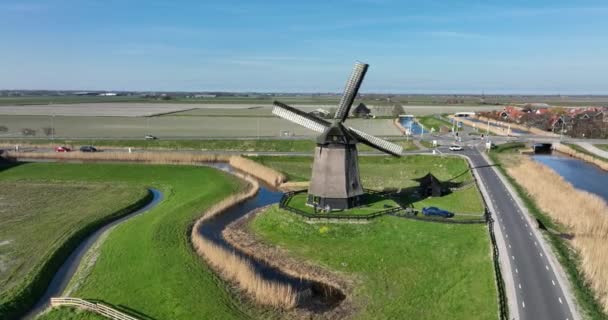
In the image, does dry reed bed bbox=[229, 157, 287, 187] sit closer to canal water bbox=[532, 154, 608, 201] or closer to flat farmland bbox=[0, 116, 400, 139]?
flat farmland bbox=[0, 116, 400, 139]

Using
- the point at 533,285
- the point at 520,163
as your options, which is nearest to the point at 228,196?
the point at 533,285

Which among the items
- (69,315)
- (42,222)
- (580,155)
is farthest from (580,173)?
(42,222)

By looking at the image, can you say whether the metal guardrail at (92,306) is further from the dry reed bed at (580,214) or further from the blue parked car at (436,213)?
the blue parked car at (436,213)

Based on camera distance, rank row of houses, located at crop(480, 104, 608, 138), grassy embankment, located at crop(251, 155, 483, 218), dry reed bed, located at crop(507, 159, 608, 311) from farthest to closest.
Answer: row of houses, located at crop(480, 104, 608, 138) < grassy embankment, located at crop(251, 155, 483, 218) < dry reed bed, located at crop(507, 159, 608, 311)

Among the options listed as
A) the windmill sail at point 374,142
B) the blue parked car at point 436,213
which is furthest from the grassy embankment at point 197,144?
the blue parked car at point 436,213

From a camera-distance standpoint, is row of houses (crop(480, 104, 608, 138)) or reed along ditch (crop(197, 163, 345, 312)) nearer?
reed along ditch (crop(197, 163, 345, 312))

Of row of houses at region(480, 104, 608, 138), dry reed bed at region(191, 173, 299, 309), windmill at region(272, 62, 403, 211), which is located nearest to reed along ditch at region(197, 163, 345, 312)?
dry reed bed at region(191, 173, 299, 309)
